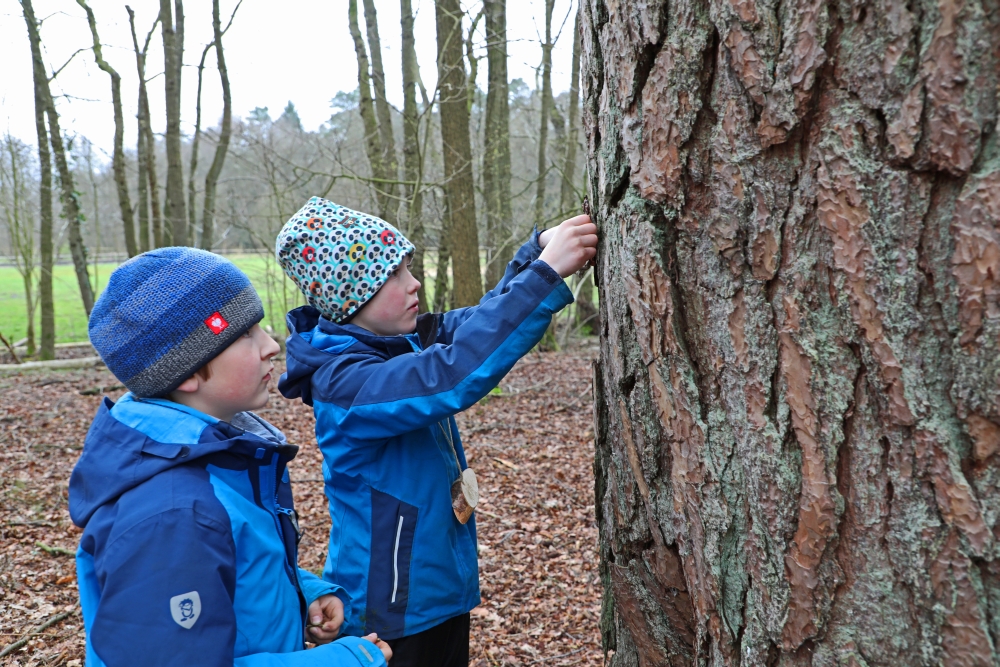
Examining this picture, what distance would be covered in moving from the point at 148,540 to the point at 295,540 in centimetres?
50

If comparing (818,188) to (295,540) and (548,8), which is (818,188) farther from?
(548,8)

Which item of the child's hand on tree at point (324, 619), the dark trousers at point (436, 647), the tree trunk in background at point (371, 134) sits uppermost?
the tree trunk in background at point (371, 134)

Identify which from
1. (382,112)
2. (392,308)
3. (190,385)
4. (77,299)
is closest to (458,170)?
(382,112)

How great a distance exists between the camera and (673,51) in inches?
53.1

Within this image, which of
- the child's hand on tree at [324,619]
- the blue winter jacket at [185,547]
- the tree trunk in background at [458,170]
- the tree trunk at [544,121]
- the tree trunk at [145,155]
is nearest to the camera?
the blue winter jacket at [185,547]

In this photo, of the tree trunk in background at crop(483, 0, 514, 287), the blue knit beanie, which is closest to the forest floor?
the blue knit beanie

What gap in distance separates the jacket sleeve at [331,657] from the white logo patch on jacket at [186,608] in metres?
0.18

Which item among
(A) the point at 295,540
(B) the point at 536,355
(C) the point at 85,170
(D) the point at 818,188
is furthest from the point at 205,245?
(D) the point at 818,188

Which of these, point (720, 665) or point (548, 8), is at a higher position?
point (548, 8)

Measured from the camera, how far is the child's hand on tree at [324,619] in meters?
1.84

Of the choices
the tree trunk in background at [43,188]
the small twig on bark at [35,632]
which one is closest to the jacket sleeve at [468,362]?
the small twig on bark at [35,632]

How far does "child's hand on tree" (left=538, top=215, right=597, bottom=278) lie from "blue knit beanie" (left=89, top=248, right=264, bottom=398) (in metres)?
0.81

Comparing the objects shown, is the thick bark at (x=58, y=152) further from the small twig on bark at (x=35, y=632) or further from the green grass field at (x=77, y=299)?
the small twig on bark at (x=35, y=632)

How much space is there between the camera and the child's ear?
1654mm
